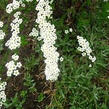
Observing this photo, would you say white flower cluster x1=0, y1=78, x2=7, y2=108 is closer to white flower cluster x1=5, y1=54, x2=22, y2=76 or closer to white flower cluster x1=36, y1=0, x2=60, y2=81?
white flower cluster x1=5, y1=54, x2=22, y2=76

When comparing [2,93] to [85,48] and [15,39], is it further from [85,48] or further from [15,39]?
[85,48]

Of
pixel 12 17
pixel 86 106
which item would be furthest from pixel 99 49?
pixel 12 17

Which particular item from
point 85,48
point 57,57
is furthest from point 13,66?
point 85,48

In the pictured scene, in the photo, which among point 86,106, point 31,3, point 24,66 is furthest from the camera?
point 31,3

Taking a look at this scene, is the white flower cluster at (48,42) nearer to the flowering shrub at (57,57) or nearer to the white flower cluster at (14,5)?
the flowering shrub at (57,57)

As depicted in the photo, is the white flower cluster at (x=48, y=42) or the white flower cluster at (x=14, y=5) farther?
the white flower cluster at (x=14, y=5)

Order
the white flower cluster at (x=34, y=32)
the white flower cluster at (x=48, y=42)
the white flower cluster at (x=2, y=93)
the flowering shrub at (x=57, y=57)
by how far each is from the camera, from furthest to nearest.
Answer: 1. the white flower cluster at (x=34, y=32)
2. the white flower cluster at (x=2, y=93)
3. the flowering shrub at (x=57, y=57)
4. the white flower cluster at (x=48, y=42)

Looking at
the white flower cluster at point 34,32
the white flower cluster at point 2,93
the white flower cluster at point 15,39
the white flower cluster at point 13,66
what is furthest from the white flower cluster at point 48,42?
the white flower cluster at point 2,93

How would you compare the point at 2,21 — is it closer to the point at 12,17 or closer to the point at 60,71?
the point at 12,17
